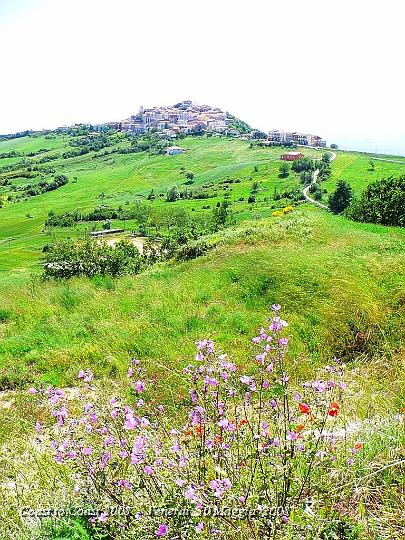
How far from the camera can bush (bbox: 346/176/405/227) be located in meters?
26.8

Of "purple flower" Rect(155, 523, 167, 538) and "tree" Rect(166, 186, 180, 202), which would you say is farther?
"tree" Rect(166, 186, 180, 202)

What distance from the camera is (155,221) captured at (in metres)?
120

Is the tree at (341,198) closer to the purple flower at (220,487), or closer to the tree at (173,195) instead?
the purple flower at (220,487)

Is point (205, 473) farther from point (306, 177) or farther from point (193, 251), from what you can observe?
point (306, 177)

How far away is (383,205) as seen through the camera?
91.5ft

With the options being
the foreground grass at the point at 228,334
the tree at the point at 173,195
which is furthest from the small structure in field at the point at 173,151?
the foreground grass at the point at 228,334

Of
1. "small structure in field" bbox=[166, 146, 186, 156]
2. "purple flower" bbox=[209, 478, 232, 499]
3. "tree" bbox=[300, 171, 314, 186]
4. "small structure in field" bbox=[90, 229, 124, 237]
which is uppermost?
"purple flower" bbox=[209, 478, 232, 499]

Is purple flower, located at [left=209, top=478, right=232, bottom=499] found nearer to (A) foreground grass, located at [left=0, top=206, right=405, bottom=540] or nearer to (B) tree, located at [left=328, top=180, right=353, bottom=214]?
(A) foreground grass, located at [left=0, top=206, right=405, bottom=540]

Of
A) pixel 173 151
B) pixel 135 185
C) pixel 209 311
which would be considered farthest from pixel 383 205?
pixel 173 151

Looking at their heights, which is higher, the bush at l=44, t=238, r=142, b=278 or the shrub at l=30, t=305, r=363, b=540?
the shrub at l=30, t=305, r=363, b=540

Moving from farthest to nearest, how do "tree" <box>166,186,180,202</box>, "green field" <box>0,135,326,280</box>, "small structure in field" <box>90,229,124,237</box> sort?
"tree" <box>166,186,180,202</box>
"small structure in field" <box>90,229,124,237</box>
"green field" <box>0,135,326,280</box>

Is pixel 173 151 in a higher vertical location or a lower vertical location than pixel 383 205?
lower

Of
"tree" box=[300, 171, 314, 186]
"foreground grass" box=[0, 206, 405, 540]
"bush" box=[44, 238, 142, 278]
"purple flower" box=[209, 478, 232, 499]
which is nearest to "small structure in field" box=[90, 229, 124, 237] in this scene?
"tree" box=[300, 171, 314, 186]

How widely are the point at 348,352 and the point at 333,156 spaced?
166 m
